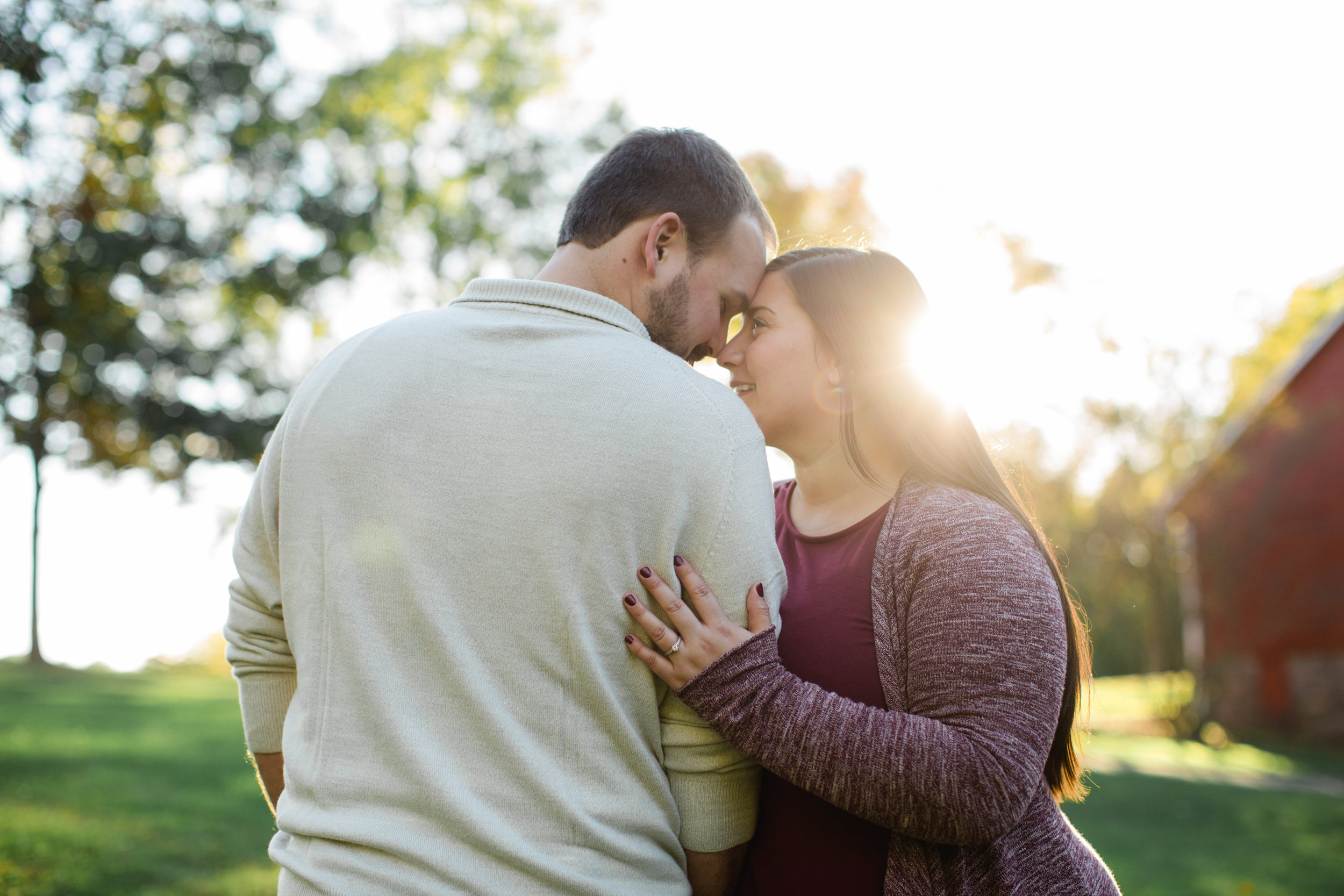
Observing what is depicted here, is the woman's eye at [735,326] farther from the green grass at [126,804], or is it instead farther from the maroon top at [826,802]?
the green grass at [126,804]

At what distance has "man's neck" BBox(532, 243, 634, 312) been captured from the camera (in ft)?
6.82

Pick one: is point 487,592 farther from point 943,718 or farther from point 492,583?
point 943,718

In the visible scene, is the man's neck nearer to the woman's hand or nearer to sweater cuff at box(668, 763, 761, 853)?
the woman's hand

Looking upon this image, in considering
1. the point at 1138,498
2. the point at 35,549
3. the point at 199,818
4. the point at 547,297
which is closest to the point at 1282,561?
the point at 1138,498

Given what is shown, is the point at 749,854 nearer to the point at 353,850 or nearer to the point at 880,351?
the point at 353,850

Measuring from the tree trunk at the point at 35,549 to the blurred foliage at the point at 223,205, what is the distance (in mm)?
234

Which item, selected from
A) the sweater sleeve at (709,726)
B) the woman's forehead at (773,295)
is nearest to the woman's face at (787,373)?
the woman's forehead at (773,295)

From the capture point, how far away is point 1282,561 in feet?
56.9

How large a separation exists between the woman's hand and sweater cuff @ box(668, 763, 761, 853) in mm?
217

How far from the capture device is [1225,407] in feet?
72.7

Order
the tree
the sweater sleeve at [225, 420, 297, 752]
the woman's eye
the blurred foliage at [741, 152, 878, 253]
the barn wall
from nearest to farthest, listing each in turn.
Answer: the sweater sleeve at [225, 420, 297, 752]
the woman's eye
the tree
the blurred foliage at [741, 152, 878, 253]
the barn wall

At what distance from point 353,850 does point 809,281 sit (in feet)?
5.53

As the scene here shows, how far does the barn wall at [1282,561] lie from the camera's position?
54.5 ft

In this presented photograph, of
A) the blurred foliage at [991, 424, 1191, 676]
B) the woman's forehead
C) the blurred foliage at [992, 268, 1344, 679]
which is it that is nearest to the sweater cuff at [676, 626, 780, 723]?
the woman's forehead
